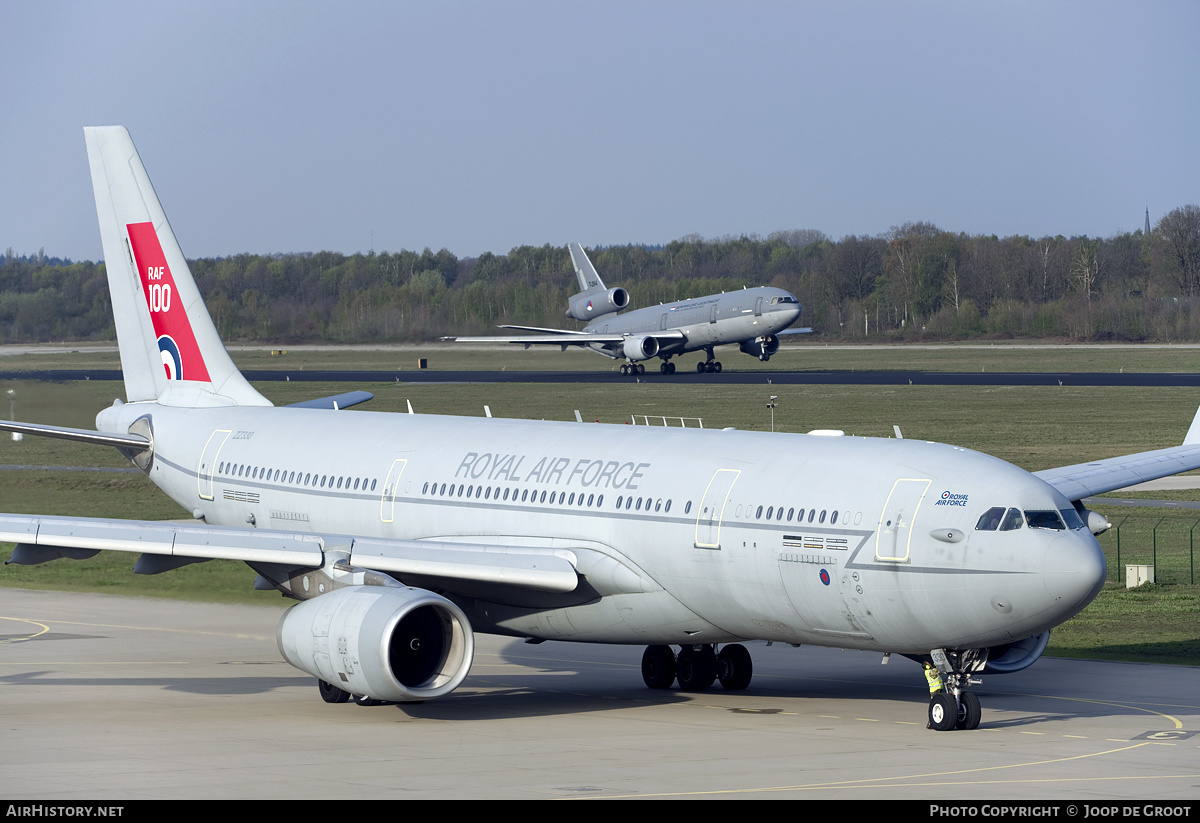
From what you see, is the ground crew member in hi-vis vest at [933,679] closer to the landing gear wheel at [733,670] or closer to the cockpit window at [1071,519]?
the cockpit window at [1071,519]

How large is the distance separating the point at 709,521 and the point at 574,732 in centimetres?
390

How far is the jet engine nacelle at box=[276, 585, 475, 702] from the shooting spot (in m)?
23.9

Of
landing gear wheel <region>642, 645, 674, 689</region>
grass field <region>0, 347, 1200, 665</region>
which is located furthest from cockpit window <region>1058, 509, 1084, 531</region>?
grass field <region>0, 347, 1200, 665</region>

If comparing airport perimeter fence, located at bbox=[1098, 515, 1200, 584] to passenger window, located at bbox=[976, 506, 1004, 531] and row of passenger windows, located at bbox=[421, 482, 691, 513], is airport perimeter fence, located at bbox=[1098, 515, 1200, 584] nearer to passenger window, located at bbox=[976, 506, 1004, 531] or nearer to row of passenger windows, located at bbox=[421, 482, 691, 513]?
row of passenger windows, located at bbox=[421, 482, 691, 513]

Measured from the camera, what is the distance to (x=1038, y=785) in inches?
766

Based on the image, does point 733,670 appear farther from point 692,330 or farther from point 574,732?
point 692,330

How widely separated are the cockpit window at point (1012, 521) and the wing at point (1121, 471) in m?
5.67

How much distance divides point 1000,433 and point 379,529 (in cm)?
5269

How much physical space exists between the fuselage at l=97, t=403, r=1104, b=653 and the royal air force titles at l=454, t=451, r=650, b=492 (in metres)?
0.04

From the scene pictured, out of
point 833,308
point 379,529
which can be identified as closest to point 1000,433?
point 379,529

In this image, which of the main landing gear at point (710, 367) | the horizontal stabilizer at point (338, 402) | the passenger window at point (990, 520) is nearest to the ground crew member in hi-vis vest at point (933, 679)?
the passenger window at point (990, 520)

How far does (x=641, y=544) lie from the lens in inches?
1017

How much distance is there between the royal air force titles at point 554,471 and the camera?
2683cm

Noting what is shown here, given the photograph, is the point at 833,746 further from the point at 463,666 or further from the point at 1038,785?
the point at 463,666
